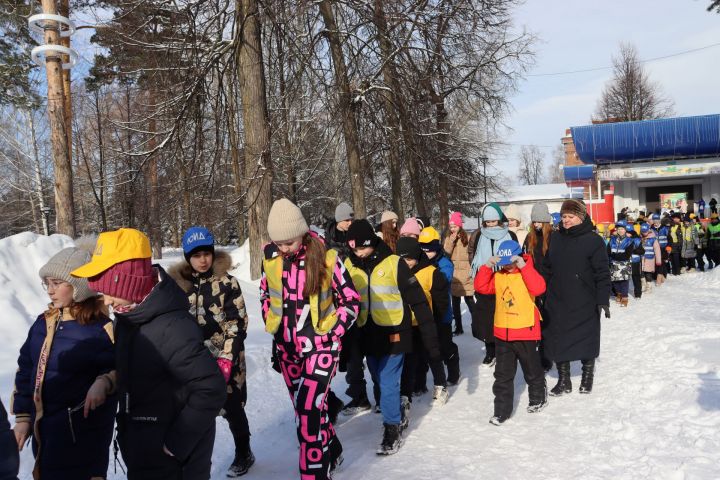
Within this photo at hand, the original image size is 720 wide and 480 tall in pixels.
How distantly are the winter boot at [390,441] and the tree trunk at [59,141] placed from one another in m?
8.81

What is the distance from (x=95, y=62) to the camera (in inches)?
736

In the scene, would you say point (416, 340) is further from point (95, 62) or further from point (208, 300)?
point (95, 62)

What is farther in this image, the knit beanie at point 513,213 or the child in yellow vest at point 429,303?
the knit beanie at point 513,213

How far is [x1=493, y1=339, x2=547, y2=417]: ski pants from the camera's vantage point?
16.6 feet

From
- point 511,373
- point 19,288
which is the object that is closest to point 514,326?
point 511,373

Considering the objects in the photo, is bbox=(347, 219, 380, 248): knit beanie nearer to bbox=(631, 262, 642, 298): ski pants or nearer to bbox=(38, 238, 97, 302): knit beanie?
bbox=(38, 238, 97, 302): knit beanie

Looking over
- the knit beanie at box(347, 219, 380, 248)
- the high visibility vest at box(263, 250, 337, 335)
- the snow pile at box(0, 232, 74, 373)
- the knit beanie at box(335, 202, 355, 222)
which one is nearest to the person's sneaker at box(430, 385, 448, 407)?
the knit beanie at box(347, 219, 380, 248)

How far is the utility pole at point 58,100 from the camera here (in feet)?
31.7

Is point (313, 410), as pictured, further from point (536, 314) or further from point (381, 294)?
point (536, 314)

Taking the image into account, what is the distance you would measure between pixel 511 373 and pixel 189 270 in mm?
3078

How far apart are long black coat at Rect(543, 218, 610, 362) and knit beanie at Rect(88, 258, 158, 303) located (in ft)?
15.1

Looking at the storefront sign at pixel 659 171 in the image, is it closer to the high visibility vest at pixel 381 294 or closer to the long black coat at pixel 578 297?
the long black coat at pixel 578 297

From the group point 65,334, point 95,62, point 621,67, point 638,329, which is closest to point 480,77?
point 638,329

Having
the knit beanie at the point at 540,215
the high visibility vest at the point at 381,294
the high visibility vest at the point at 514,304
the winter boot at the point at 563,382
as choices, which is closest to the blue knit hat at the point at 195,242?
the high visibility vest at the point at 381,294
